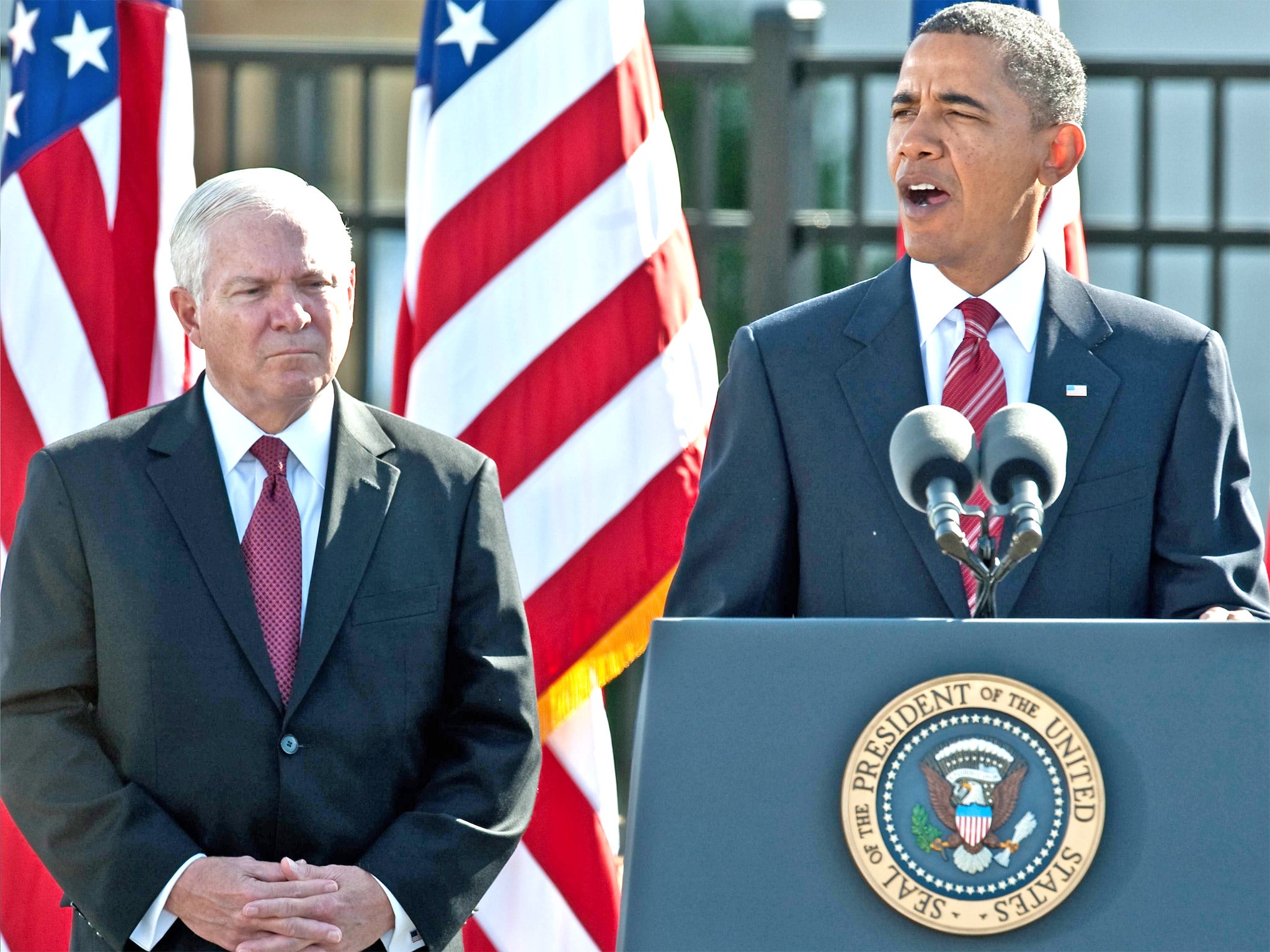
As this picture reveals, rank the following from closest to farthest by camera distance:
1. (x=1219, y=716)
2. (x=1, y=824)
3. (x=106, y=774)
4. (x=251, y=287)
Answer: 1. (x=1219, y=716)
2. (x=106, y=774)
3. (x=251, y=287)
4. (x=1, y=824)

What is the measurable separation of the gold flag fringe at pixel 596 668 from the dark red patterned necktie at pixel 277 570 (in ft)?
3.65

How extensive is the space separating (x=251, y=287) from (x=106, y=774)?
2.15 ft

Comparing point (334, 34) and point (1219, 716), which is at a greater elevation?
point (334, 34)

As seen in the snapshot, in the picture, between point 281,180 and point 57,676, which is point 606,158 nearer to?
point 281,180

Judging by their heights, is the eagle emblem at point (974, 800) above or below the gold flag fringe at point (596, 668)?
above

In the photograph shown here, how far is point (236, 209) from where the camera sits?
2.18 meters

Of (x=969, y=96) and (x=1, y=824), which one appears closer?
(x=969, y=96)

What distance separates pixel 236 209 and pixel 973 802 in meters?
1.30

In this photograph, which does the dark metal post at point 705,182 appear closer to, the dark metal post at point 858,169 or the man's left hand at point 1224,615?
the dark metal post at point 858,169

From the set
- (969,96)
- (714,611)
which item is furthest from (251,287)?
(969,96)

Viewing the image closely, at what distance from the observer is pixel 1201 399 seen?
6.39 feet

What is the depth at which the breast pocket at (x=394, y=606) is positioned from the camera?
83.0 inches

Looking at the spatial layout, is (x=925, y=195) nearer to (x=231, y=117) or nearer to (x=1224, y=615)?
(x=1224, y=615)

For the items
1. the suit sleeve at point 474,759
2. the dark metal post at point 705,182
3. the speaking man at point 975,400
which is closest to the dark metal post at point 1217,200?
the dark metal post at point 705,182
